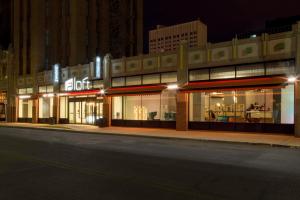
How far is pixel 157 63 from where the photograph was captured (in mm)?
27266

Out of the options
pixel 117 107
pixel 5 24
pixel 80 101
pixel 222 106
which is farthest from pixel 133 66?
pixel 5 24

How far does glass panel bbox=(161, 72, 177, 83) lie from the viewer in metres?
26.1

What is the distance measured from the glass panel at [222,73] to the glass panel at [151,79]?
5476 mm

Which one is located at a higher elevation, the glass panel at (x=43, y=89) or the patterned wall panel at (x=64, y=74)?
the patterned wall panel at (x=64, y=74)

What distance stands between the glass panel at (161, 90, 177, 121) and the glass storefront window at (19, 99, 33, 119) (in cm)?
2303

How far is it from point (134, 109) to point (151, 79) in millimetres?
3917

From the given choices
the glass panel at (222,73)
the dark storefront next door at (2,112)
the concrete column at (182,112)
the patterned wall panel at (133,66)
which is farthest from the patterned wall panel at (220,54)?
the dark storefront next door at (2,112)

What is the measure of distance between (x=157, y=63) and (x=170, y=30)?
365ft

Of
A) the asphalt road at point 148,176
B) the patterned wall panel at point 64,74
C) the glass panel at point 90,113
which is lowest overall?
the asphalt road at point 148,176

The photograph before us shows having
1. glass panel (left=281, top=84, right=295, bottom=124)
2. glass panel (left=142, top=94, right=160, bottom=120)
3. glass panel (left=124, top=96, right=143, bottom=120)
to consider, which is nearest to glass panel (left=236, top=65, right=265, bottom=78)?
glass panel (left=281, top=84, right=295, bottom=124)

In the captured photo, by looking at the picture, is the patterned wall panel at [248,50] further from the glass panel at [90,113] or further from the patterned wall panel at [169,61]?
the glass panel at [90,113]

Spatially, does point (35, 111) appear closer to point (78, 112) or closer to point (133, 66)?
point (78, 112)

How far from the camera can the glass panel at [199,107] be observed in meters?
25.1

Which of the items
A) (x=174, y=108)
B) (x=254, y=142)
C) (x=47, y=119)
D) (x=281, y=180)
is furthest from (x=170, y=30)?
(x=281, y=180)
